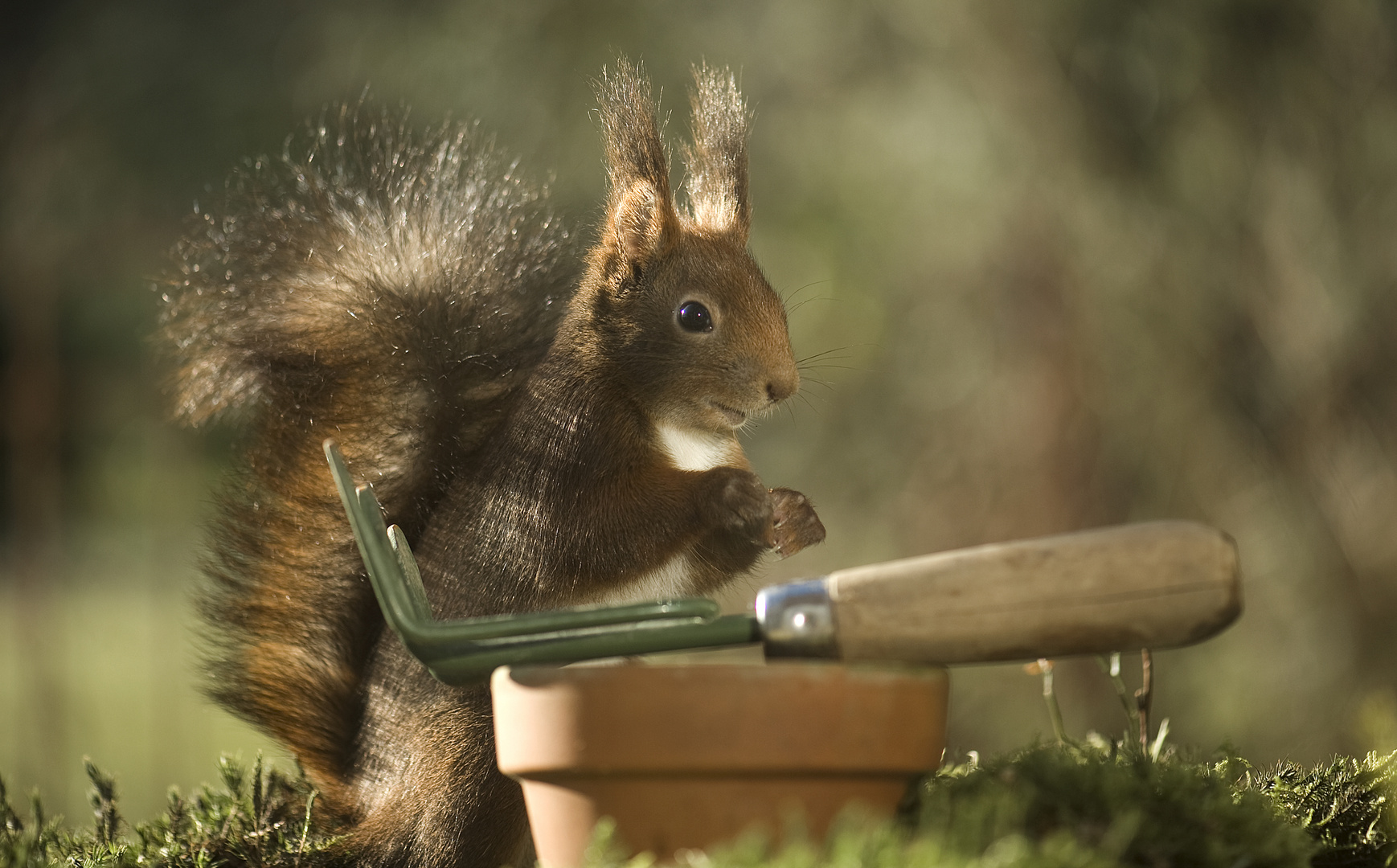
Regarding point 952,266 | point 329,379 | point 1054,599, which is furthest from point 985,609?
point 952,266

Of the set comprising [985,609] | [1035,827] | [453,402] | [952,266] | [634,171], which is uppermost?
[952,266]

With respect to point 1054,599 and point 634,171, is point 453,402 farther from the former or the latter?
point 1054,599

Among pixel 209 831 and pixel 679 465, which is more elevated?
pixel 679 465

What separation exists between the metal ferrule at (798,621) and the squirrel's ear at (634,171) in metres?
0.54

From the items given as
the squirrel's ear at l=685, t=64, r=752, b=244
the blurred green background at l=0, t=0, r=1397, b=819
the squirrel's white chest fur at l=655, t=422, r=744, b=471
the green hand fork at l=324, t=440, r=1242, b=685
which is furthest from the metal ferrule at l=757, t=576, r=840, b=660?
the blurred green background at l=0, t=0, r=1397, b=819

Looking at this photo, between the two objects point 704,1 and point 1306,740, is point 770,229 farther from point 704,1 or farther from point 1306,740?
point 1306,740

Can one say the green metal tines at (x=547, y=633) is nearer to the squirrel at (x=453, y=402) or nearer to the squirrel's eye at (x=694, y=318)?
the squirrel at (x=453, y=402)

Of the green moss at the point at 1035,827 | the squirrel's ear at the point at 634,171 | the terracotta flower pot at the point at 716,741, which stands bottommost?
the green moss at the point at 1035,827

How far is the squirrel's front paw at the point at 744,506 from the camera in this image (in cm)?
90

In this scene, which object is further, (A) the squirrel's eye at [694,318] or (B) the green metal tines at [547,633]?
(A) the squirrel's eye at [694,318]

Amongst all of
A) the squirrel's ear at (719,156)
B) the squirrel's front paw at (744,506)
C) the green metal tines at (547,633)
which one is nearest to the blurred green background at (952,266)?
the squirrel's ear at (719,156)

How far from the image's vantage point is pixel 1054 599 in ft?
1.92

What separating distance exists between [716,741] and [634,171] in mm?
631

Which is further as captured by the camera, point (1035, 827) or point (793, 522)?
point (793, 522)
